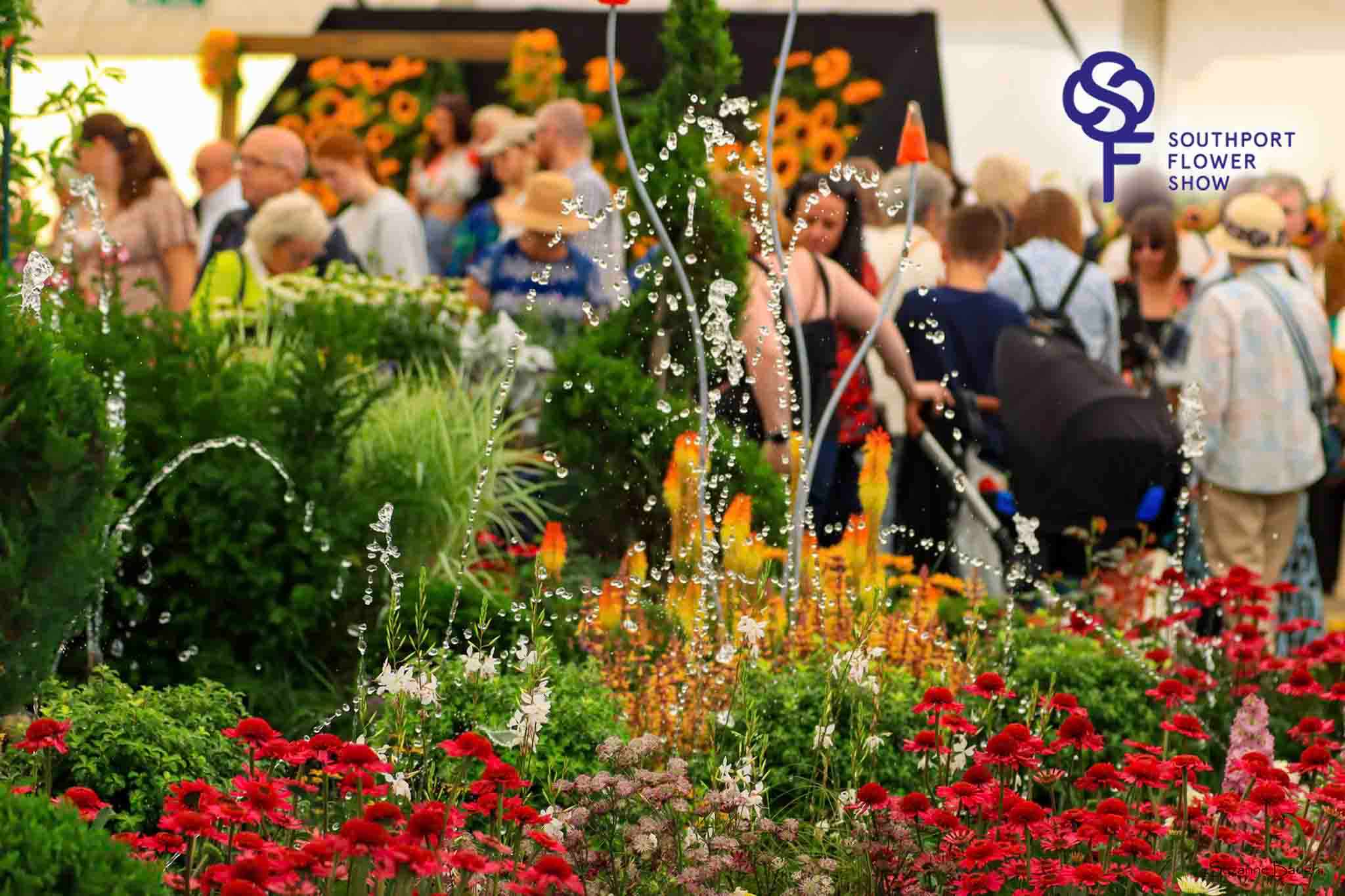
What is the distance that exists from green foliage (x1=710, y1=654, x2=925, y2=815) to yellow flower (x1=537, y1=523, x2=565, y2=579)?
71cm

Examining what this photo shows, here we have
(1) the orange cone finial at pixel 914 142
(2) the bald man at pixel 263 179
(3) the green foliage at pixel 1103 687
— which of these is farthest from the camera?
(2) the bald man at pixel 263 179

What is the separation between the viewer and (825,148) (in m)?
10.1

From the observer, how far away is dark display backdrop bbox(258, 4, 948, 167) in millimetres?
9664

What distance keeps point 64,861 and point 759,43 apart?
8660 mm

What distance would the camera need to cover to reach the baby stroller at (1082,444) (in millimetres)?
5746

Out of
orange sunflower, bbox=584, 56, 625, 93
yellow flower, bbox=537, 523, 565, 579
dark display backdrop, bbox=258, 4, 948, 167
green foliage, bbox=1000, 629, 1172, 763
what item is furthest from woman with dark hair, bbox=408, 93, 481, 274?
green foliage, bbox=1000, 629, 1172, 763

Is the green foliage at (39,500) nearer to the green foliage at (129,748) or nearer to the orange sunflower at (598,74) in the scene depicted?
the green foliage at (129,748)

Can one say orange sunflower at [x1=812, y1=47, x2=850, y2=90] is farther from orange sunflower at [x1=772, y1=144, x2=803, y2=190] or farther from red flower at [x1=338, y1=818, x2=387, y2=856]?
red flower at [x1=338, y1=818, x2=387, y2=856]

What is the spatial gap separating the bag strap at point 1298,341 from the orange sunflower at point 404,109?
6.22 meters

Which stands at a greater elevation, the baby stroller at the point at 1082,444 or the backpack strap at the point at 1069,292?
the backpack strap at the point at 1069,292

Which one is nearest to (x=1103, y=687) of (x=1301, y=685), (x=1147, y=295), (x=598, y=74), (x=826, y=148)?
(x=1301, y=685)

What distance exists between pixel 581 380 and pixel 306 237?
2.24m

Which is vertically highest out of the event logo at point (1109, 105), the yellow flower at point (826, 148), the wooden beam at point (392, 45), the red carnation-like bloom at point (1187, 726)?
the wooden beam at point (392, 45)

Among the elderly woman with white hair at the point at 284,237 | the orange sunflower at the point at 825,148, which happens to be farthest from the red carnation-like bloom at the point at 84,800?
the orange sunflower at the point at 825,148
